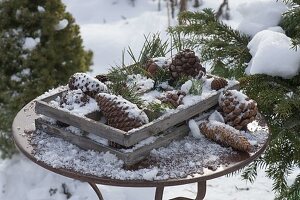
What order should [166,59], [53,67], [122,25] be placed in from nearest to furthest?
[166,59] → [53,67] → [122,25]

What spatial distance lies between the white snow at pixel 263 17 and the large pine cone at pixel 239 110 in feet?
1.47

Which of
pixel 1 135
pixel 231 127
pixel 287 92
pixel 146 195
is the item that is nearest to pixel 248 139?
pixel 231 127

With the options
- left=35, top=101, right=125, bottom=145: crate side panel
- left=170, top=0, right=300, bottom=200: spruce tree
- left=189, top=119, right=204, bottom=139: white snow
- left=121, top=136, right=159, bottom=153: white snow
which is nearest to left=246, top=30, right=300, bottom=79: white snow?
left=170, top=0, right=300, bottom=200: spruce tree

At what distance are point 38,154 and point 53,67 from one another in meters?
1.60

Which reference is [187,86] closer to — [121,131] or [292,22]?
[121,131]

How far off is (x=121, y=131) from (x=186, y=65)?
429 millimetres

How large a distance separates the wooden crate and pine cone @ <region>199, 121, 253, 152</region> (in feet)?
0.23

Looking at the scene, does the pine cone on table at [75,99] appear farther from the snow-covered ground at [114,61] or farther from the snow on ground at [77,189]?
the snow on ground at [77,189]

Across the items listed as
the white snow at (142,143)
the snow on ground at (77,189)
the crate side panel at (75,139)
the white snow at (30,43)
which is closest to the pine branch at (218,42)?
the white snow at (142,143)

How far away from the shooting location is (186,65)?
167 centimetres

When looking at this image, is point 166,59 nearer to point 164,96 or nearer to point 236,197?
point 164,96

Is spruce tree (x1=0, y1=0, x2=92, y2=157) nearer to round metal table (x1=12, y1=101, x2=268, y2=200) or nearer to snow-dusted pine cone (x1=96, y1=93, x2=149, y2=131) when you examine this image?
round metal table (x1=12, y1=101, x2=268, y2=200)

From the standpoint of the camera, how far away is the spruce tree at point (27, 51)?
9.40 ft

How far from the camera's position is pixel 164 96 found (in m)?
1.54
